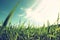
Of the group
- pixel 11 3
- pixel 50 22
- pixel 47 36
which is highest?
pixel 11 3

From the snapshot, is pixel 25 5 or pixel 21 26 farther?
pixel 25 5

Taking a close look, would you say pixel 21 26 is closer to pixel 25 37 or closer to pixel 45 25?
pixel 25 37

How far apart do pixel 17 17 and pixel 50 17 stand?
0.36m

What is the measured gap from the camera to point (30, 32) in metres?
1.28

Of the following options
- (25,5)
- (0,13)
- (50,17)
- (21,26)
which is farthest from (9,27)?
(50,17)

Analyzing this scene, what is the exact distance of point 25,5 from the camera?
1.49m

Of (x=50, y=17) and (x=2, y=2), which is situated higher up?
(x=2, y=2)

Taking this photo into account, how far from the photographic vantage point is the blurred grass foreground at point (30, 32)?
1.21 metres

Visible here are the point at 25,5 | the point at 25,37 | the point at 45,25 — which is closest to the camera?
the point at 25,37

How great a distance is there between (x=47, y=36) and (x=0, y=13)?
1.68 feet

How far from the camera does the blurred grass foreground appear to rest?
47.8 inches

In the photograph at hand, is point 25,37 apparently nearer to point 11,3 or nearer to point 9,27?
point 9,27

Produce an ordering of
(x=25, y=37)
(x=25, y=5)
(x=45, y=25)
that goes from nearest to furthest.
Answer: (x=25, y=37), (x=45, y=25), (x=25, y=5)

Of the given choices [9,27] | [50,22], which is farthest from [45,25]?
[9,27]
